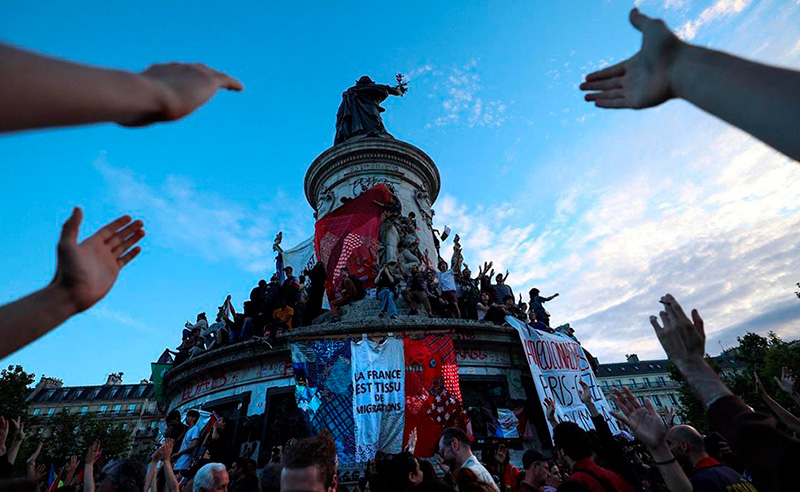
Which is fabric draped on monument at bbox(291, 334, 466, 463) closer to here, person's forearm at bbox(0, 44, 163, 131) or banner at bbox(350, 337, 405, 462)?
banner at bbox(350, 337, 405, 462)

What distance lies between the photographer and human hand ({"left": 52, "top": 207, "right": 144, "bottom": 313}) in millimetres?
1565

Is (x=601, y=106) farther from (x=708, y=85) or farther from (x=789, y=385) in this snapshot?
(x=789, y=385)

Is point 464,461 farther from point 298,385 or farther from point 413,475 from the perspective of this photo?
point 298,385

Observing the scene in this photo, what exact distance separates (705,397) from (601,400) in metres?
10.2

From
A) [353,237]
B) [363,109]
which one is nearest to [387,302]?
[353,237]

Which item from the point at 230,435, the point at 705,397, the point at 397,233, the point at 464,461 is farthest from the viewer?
the point at 397,233

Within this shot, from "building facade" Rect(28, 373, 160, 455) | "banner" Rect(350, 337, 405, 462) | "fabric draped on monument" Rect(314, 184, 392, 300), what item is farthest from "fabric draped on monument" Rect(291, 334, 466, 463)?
"building facade" Rect(28, 373, 160, 455)

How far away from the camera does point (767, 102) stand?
1.16 metres

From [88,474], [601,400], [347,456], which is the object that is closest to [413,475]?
[88,474]

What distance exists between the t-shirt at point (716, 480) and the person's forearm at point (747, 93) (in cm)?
321

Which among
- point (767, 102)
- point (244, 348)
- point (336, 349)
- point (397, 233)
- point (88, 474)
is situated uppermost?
point (397, 233)

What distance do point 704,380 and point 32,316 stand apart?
11.0 ft

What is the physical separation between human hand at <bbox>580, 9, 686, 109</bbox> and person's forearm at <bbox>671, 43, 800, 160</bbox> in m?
0.08

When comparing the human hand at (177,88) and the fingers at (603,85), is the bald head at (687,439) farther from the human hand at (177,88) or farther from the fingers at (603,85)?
the human hand at (177,88)
